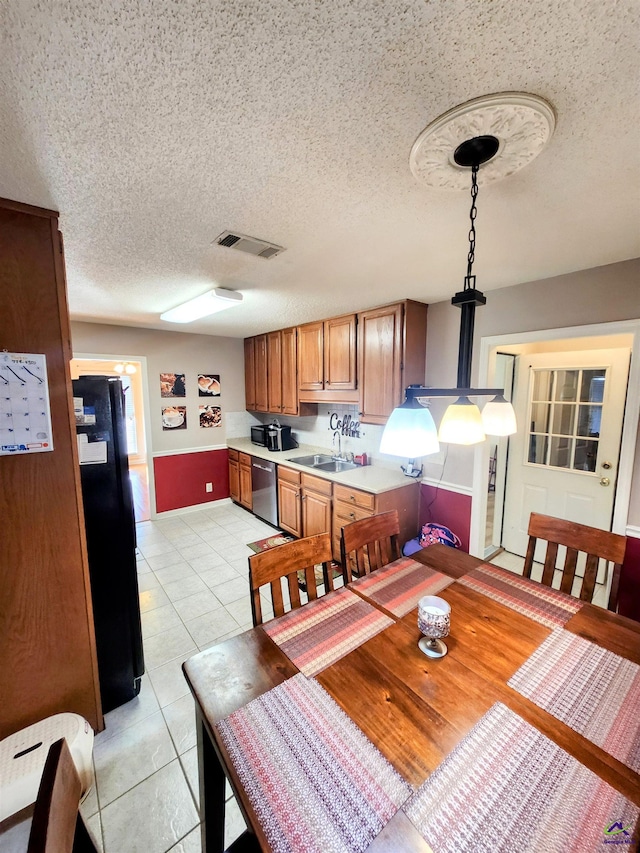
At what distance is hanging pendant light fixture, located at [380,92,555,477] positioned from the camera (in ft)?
2.79

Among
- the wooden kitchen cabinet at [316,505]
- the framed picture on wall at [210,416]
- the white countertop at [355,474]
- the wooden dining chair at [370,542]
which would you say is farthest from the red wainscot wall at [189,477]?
the wooden dining chair at [370,542]

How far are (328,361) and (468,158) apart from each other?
2.49 metres

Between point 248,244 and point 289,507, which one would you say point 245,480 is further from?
point 248,244

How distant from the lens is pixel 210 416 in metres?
4.64

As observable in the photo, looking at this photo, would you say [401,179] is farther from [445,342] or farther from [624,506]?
[624,506]

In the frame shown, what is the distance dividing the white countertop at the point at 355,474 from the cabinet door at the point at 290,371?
53 centimetres

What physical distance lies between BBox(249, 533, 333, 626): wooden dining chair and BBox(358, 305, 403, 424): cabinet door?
153 centimetres

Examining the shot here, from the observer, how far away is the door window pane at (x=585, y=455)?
2.71 m

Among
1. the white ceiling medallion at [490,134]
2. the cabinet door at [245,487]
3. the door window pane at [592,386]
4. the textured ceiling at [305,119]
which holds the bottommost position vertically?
the cabinet door at [245,487]

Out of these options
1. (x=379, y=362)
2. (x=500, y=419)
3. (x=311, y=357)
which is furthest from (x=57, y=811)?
(x=311, y=357)

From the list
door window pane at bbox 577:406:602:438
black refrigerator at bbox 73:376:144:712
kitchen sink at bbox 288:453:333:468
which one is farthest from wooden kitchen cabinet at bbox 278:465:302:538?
door window pane at bbox 577:406:602:438

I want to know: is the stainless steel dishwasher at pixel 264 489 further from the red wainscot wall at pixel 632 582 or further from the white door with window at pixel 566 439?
the red wainscot wall at pixel 632 582

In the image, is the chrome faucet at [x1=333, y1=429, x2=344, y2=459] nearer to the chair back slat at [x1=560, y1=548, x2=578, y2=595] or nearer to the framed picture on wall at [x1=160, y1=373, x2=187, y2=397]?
the framed picture on wall at [x1=160, y1=373, x2=187, y2=397]

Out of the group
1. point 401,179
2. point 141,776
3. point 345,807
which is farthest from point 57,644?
point 401,179
